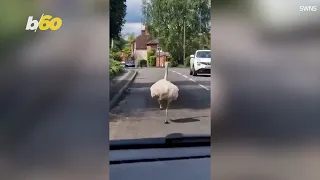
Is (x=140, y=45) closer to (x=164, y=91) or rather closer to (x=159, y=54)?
(x=159, y=54)

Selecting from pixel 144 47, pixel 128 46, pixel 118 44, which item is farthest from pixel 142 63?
pixel 118 44

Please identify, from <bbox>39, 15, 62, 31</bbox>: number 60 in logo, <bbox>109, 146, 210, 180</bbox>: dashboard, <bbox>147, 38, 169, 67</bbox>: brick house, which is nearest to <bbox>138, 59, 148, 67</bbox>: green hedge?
<bbox>147, 38, 169, 67</bbox>: brick house

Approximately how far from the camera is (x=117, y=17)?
133 inches

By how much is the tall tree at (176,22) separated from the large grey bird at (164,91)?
1.05 feet

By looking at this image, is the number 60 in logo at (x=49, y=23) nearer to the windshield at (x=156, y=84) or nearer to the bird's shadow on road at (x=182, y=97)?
the windshield at (x=156, y=84)

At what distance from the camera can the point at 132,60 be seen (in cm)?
376

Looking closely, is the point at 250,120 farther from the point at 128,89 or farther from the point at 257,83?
the point at 128,89

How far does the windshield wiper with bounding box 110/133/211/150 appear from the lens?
492 cm

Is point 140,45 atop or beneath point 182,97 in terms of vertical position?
atop

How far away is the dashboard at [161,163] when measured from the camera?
165 inches

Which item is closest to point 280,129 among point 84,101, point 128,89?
point 84,101

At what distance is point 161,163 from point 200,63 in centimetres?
122

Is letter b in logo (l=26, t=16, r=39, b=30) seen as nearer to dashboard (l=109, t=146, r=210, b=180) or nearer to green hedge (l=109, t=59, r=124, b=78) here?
green hedge (l=109, t=59, r=124, b=78)

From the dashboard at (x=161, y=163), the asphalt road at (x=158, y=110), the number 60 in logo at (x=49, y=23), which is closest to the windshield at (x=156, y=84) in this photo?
the asphalt road at (x=158, y=110)
